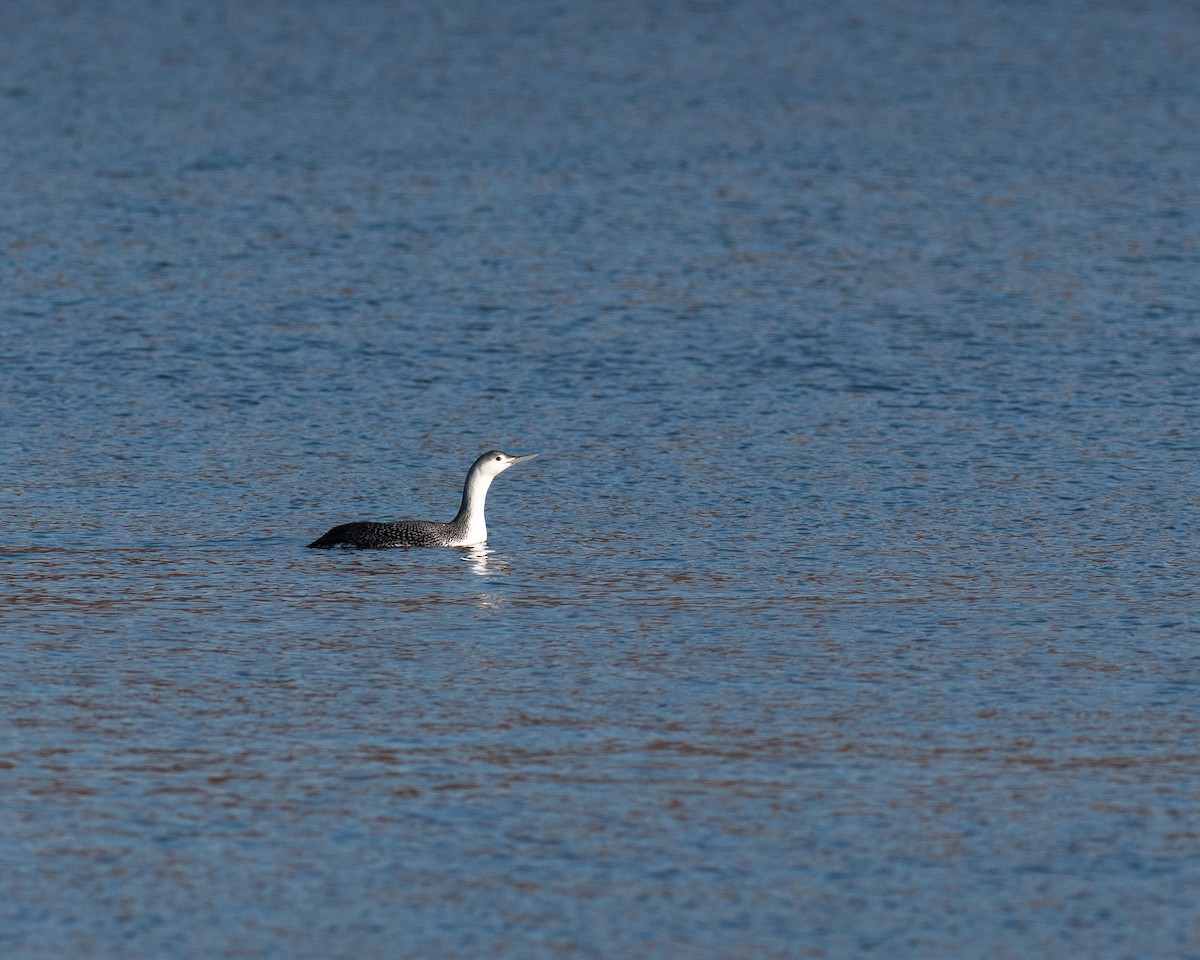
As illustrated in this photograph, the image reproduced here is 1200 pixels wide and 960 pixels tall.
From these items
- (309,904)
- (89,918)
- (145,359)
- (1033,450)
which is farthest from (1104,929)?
(145,359)

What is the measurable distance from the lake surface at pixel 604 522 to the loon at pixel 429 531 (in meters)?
0.18

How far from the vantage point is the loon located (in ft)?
56.4

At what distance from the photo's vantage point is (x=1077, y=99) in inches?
1612

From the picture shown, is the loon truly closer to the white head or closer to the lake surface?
the white head

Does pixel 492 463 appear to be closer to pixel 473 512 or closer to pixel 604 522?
pixel 473 512

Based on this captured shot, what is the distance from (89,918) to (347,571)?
21.8 ft

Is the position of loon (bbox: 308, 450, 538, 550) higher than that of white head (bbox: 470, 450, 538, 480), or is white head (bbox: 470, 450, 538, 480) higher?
white head (bbox: 470, 450, 538, 480)

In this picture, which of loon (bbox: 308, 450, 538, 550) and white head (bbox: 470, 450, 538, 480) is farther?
white head (bbox: 470, 450, 538, 480)

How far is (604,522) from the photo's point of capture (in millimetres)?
18188

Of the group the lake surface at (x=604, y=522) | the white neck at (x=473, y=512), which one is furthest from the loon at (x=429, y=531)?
the lake surface at (x=604, y=522)

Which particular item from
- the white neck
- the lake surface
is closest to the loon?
the white neck

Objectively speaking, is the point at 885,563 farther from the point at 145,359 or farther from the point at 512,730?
the point at 145,359

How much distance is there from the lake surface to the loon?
179 millimetres

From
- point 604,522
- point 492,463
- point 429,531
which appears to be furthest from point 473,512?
point 604,522
